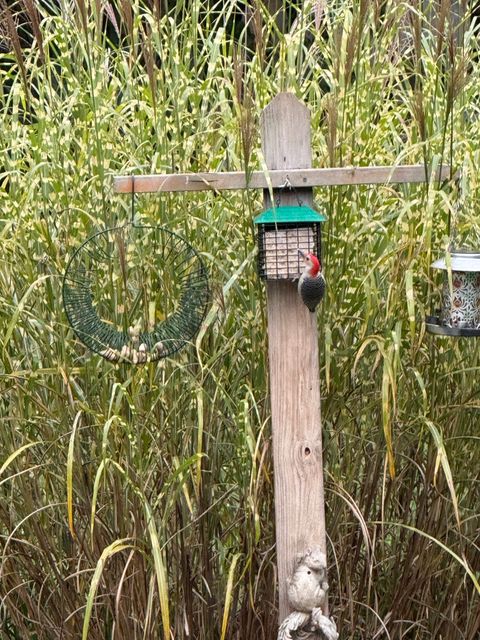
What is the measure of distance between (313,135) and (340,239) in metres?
0.47

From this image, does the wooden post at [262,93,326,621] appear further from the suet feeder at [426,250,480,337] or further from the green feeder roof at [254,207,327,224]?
the suet feeder at [426,250,480,337]

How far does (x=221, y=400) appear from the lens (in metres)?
2.54

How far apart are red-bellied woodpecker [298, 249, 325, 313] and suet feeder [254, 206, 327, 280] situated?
0.03 metres

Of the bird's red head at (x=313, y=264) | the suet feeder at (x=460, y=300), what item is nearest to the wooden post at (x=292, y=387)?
the bird's red head at (x=313, y=264)

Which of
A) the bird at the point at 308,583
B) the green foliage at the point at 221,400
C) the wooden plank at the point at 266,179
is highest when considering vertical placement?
the wooden plank at the point at 266,179

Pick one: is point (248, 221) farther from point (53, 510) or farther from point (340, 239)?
point (53, 510)

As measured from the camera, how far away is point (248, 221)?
8.14 feet

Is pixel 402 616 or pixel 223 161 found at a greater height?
pixel 223 161

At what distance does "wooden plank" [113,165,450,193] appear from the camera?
2.18 metres

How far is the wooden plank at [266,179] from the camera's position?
2.18 meters

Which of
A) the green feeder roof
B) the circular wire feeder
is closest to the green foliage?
the circular wire feeder

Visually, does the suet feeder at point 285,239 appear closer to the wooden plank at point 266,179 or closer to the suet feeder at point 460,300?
the wooden plank at point 266,179

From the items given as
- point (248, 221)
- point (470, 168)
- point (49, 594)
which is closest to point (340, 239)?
point (248, 221)

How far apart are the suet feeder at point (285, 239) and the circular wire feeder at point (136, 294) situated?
0.18m
